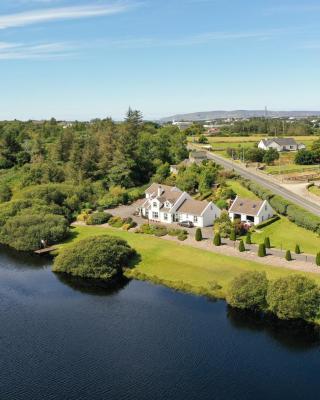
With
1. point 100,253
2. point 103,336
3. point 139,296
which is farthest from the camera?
point 100,253

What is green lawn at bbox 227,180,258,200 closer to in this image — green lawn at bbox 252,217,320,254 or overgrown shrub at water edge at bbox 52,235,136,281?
green lawn at bbox 252,217,320,254

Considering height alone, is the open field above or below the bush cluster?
above

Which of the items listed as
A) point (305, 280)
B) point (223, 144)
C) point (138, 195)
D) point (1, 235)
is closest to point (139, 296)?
point (305, 280)

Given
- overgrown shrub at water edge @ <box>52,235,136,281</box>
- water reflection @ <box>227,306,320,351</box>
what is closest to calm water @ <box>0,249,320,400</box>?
water reflection @ <box>227,306,320,351</box>

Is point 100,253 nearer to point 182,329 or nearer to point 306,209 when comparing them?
point 182,329

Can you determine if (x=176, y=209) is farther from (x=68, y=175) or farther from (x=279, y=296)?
(x=68, y=175)

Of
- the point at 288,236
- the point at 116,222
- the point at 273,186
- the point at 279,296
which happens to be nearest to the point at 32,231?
the point at 116,222
